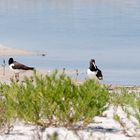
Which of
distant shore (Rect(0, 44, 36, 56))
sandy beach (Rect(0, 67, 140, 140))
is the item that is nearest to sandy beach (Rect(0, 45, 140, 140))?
sandy beach (Rect(0, 67, 140, 140))

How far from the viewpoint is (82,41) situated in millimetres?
28953

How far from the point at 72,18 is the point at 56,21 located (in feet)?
10.5

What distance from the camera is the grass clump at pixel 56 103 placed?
28.0 ft

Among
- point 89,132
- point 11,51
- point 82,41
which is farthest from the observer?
point 82,41

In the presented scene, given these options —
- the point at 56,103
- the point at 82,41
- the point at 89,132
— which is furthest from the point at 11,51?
the point at 89,132

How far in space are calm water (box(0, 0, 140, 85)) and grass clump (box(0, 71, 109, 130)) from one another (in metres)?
9.15

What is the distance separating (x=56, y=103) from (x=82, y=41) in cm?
2046

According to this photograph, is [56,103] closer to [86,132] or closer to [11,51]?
[86,132]

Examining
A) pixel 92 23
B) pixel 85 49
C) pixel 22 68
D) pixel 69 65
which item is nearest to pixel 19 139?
pixel 22 68

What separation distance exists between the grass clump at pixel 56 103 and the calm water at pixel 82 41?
9.15 m

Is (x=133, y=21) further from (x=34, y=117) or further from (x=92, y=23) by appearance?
(x=34, y=117)

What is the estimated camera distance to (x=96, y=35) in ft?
104

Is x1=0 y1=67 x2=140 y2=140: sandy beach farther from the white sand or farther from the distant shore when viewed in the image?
the distant shore

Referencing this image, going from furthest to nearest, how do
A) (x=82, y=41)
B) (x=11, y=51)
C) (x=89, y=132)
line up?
(x=82, y=41)
(x=11, y=51)
(x=89, y=132)
